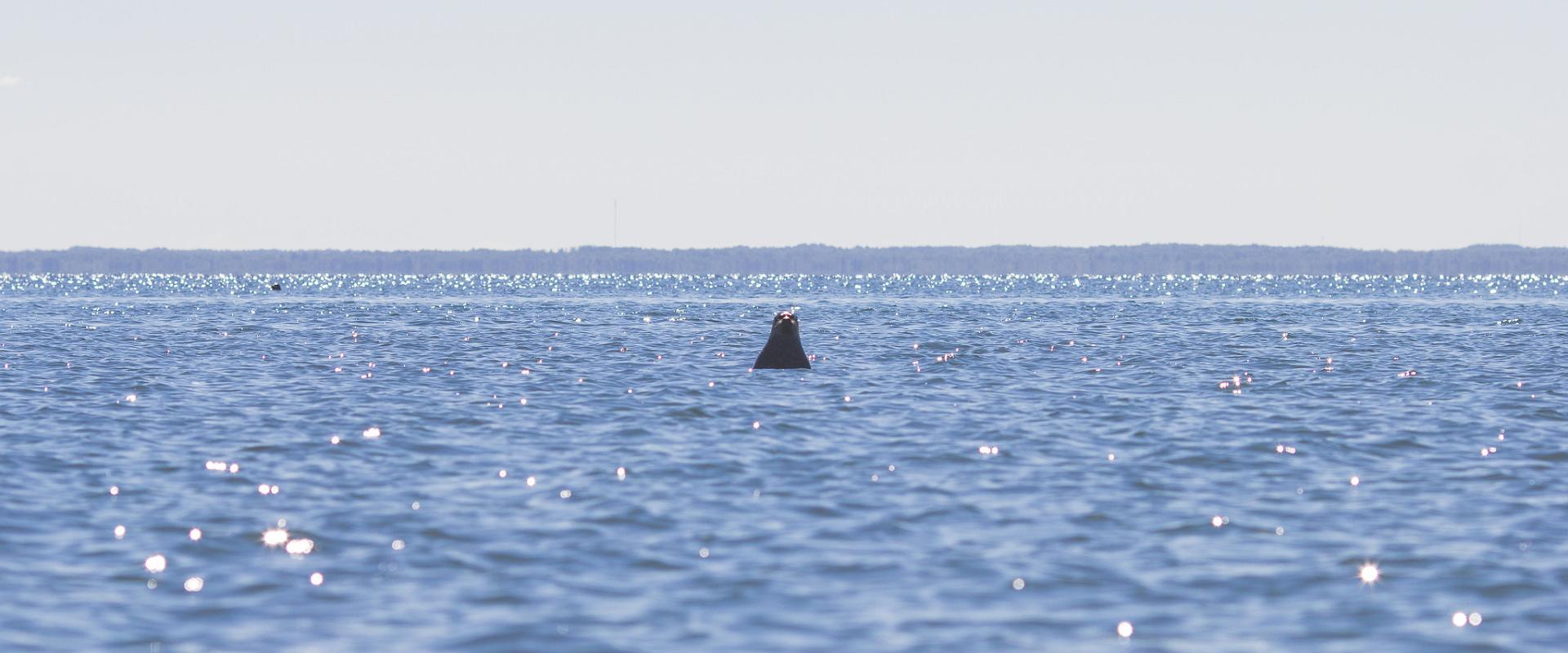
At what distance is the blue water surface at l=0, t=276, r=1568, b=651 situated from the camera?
40.3 feet

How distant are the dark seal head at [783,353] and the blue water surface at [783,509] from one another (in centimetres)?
169

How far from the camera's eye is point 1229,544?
15336 mm

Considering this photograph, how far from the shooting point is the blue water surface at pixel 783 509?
1228cm

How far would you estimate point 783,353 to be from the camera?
40.4 meters

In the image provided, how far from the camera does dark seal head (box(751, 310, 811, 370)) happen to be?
40188 millimetres

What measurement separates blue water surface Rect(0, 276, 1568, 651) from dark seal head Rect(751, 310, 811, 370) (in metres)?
1.69

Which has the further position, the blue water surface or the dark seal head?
the dark seal head

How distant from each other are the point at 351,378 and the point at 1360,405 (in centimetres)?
2107

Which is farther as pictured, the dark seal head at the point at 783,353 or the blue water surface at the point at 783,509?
the dark seal head at the point at 783,353

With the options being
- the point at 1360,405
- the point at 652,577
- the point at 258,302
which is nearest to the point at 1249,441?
the point at 1360,405

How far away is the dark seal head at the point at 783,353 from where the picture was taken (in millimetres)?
40188

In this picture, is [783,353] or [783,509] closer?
[783,509]

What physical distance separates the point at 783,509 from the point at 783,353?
2305 centimetres

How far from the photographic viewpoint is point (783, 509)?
57.0 ft
